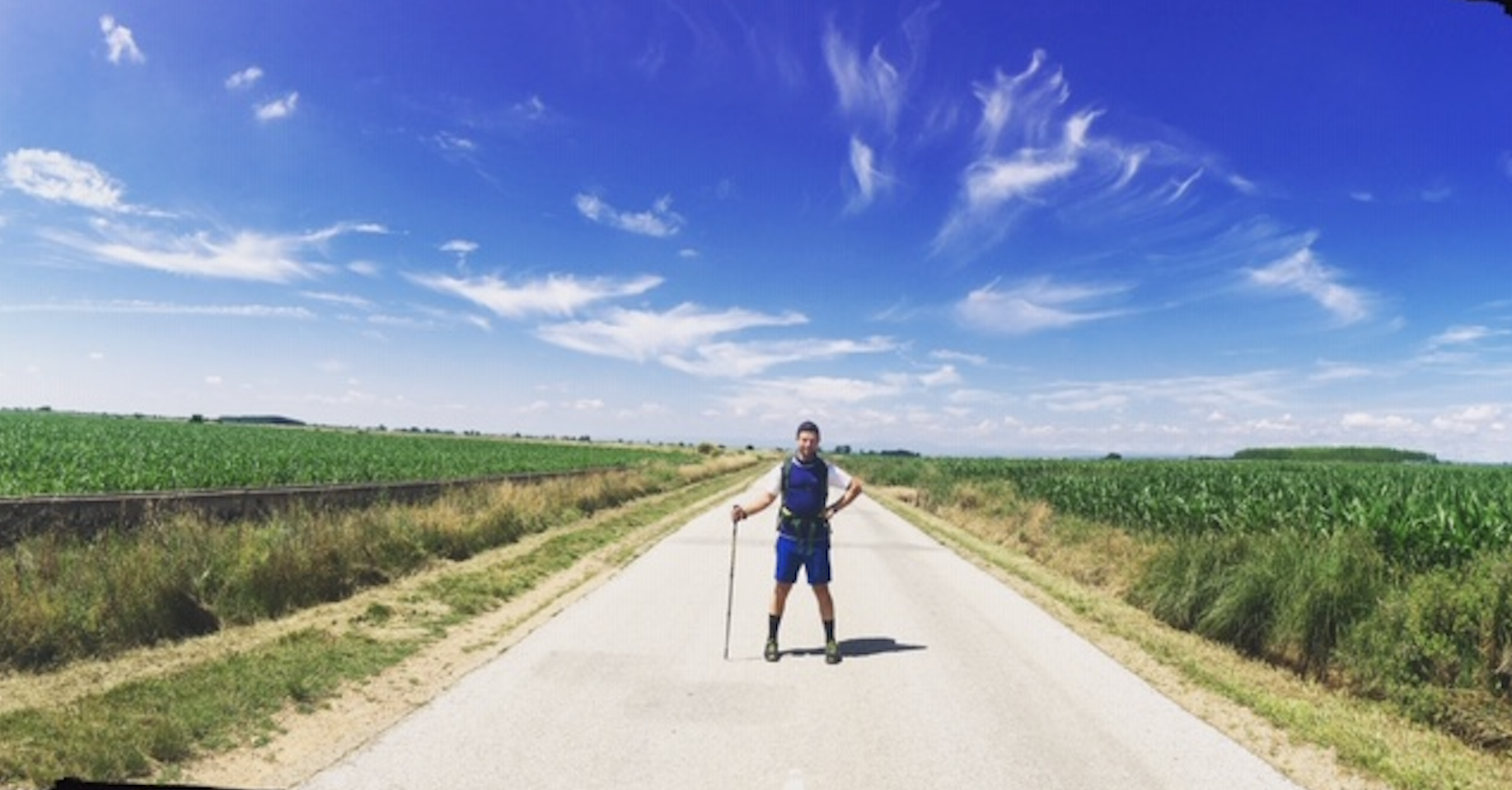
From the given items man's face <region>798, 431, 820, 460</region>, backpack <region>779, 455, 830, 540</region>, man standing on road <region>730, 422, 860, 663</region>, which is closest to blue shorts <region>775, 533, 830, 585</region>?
man standing on road <region>730, 422, 860, 663</region>

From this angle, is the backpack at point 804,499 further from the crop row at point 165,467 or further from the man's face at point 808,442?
the crop row at point 165,467

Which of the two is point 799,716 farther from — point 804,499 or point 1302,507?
point 1302,507

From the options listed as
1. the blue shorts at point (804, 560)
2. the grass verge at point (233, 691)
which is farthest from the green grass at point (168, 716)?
the blue shorts at point (804, 560)

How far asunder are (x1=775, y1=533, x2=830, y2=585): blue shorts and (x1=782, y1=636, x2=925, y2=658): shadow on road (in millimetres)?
721

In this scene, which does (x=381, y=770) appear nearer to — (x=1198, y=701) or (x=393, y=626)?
(x=393, y=626)

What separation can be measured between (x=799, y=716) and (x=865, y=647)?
9.08ft

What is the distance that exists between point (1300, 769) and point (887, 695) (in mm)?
3042

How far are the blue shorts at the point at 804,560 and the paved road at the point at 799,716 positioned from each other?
0.80 metres

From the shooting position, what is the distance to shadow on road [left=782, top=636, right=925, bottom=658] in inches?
364

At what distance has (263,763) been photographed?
229 inches

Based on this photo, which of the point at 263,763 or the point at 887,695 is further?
the point at 887,695

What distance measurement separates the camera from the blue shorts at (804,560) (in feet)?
30.6

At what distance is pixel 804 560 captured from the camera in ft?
30.8

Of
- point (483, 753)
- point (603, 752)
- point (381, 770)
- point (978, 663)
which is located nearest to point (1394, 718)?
point (978, 663)
